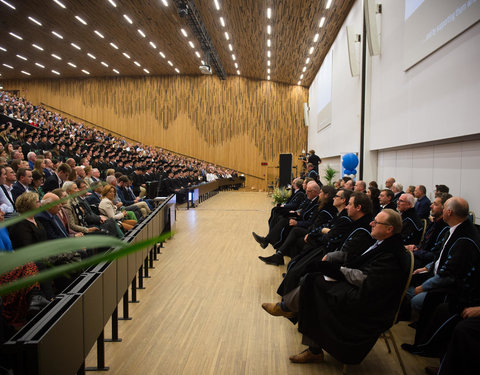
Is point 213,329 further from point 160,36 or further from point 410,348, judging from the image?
point 160,36

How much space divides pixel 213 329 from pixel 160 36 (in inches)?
555

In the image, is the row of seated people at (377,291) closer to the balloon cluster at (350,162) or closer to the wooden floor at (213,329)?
the wooden floor at (213,329)

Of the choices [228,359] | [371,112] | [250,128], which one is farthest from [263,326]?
[250,128]

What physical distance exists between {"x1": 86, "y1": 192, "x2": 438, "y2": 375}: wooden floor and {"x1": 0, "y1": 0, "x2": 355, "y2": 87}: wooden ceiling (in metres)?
8.48

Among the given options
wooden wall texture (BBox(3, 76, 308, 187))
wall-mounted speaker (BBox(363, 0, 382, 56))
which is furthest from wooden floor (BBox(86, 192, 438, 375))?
wooden wall texture (BBox(3, 76, 308, 187))

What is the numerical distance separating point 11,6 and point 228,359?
14.3 meters

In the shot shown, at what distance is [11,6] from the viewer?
42.0 feet

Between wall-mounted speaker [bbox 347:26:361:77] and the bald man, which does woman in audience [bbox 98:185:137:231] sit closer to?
the bald man

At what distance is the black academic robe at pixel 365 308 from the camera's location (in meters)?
2.62

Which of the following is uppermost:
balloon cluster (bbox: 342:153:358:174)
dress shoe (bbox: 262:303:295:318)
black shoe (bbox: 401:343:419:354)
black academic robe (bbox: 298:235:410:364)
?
balloon cluster (bbox: 342:153:358:174)

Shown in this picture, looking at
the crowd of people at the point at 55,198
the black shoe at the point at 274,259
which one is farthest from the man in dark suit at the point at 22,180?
the black shoe at the point at 274,259

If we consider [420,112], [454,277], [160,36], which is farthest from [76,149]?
[454,277]

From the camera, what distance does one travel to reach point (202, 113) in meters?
22.6

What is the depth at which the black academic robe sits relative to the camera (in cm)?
262
